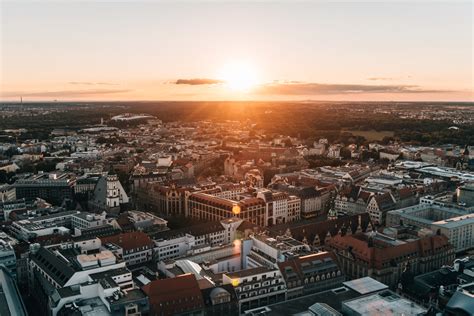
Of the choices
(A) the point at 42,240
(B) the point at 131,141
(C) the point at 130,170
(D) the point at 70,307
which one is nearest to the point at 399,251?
(D) the point at 70,307

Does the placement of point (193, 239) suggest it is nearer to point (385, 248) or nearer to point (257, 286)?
point (257, 286)

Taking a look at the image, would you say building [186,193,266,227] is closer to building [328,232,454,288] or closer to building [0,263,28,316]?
building [328,232,454,288]

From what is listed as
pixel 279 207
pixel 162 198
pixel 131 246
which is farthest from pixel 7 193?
pixel 279 207

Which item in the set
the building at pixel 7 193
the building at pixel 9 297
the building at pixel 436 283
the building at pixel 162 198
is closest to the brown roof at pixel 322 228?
the building at pixel 436 283

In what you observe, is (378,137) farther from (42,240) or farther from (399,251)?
(42,240)

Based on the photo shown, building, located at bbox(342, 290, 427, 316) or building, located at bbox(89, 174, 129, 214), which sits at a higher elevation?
building, located at bbox(89, 174, 129, 214)

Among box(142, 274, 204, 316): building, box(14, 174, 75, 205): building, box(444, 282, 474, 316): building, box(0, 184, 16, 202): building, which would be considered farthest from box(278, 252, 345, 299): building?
box(0, 184, 16, 202): building
